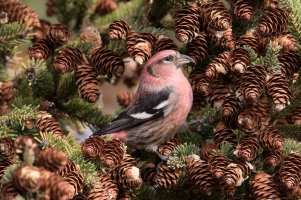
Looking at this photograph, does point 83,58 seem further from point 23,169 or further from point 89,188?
point 23,169

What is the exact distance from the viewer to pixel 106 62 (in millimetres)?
4289

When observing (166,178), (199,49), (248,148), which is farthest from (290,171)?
(199,49)

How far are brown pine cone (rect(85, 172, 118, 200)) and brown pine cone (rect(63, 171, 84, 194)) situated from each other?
0.31ft

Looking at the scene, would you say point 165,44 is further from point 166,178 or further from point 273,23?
point 166,178

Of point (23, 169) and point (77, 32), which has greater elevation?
point (23, 169)

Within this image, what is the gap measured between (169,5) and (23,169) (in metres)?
2.32

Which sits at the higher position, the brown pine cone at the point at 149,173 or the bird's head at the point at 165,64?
the bird's head at the point at 165,64

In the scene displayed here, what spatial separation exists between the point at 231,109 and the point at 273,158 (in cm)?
42

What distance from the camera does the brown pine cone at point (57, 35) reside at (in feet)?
14.4

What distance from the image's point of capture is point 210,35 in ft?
14.2

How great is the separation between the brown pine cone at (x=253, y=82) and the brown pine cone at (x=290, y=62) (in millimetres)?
262

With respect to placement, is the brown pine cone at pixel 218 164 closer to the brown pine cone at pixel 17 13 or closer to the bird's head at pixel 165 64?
the bird's head at pixel 165 64

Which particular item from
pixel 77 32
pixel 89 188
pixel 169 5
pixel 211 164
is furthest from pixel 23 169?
pixel 77 32

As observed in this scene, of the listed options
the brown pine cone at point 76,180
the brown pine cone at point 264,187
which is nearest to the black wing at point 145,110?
the brown pine cone at point 76,180
